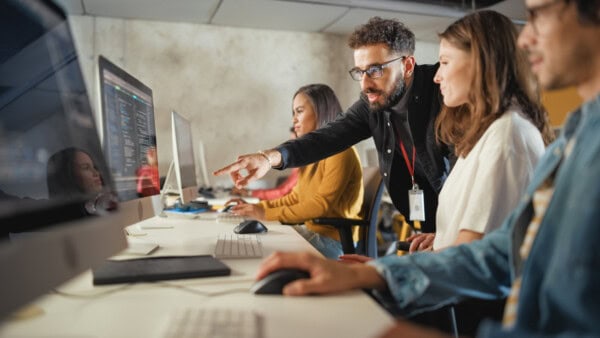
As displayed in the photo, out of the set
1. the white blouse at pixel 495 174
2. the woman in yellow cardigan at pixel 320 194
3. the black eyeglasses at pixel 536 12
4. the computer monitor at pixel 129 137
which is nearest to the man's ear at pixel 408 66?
the woman in yellow cardigan at pixel 320 194

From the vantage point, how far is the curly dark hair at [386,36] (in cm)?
205

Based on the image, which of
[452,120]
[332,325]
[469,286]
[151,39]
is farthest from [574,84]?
[151,39]

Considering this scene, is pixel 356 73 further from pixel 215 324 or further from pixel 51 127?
pixel 215 324

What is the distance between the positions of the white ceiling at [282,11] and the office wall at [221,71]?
0.16m

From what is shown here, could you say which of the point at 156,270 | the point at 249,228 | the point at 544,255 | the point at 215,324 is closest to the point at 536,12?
the point at 544,255

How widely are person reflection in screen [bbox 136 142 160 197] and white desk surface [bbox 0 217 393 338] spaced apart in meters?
0.42

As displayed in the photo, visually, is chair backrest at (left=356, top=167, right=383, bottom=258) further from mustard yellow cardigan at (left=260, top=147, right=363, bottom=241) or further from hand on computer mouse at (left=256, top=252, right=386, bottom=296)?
hand on computer mouse at (left=256, top=252, right=386, bottom=296)

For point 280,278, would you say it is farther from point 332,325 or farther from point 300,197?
point 300,197

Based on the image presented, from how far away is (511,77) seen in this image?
3.88ft

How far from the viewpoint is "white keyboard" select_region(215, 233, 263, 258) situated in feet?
3.59

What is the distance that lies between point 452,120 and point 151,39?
400 cm

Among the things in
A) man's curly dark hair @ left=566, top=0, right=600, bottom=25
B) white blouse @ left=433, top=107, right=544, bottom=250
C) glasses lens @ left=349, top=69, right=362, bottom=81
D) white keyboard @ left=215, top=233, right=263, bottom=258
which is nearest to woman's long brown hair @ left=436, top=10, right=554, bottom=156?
white blouse @ left=433, top=107, right=544, bottom=250

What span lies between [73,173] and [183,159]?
1074 millimetres

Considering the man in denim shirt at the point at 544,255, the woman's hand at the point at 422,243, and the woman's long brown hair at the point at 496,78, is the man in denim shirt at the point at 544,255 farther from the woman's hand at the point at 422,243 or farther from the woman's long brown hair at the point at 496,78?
the woman's hand at the point at 422,243
